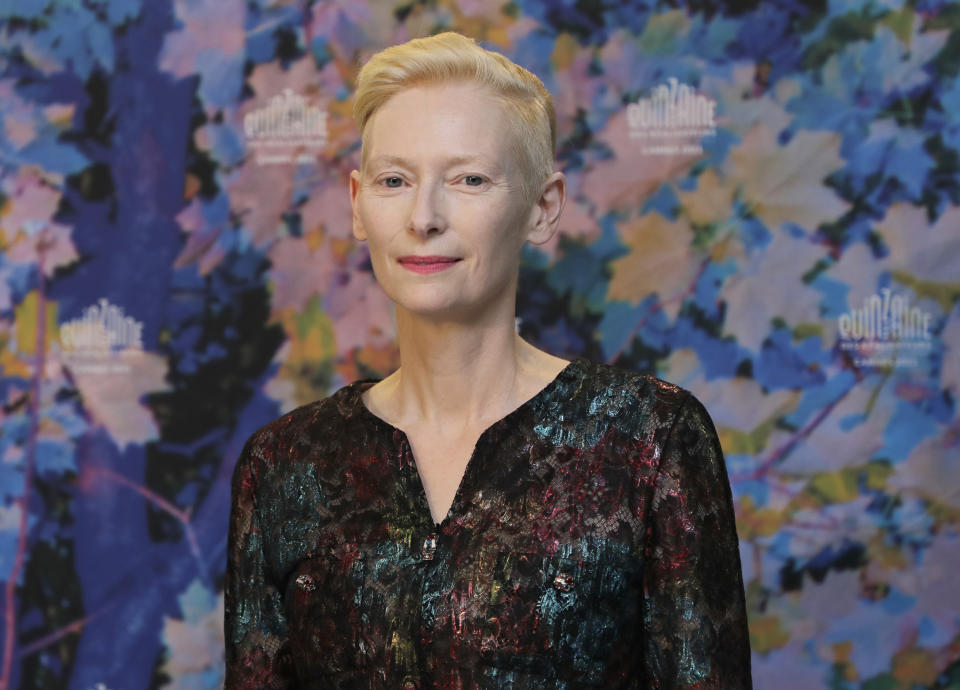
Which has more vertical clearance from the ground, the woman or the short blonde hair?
the short blonde hair

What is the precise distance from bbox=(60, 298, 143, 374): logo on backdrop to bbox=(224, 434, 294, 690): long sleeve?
4.76 feet

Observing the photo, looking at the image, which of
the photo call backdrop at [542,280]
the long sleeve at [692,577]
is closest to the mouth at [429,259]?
the long sleeve at [692,577]

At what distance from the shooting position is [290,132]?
3043 mm

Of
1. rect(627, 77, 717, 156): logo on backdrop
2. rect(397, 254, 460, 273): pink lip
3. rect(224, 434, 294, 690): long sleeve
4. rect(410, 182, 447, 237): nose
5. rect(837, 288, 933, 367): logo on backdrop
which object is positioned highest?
rect(627, 77, 717, 156): logo on backdrop

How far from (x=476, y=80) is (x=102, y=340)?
1.73 meters

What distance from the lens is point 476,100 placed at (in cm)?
162

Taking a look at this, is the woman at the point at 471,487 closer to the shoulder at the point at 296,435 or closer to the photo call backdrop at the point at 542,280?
the shoulder at the point at 296,435

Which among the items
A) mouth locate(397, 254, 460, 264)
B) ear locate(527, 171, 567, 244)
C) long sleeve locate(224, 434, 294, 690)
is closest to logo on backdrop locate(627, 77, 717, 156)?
ear locate(527, 171, 567, 244)

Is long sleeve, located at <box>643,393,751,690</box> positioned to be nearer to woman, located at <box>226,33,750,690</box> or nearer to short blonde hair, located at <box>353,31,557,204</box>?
woman, located at <box>226,33,750,690</box>

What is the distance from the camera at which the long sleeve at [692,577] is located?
4.82 feet

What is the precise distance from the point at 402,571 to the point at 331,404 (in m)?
0.32

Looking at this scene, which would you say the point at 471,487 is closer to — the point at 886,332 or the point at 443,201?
the point at 443,201

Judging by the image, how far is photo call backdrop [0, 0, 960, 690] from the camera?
9.39ft

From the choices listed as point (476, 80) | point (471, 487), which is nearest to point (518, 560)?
point (471, 487)
